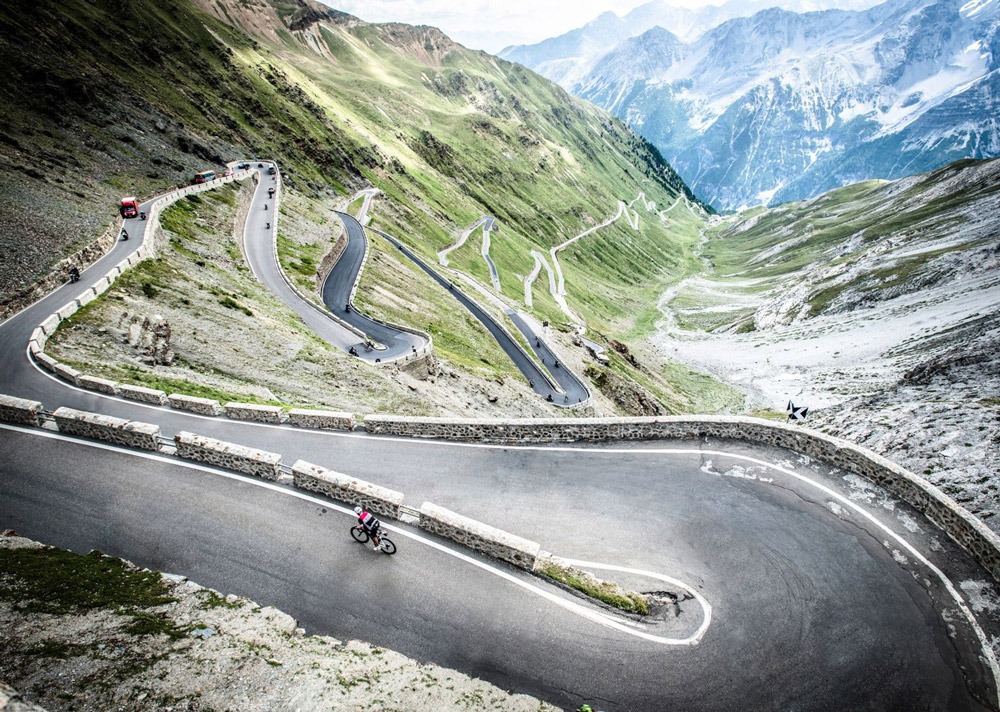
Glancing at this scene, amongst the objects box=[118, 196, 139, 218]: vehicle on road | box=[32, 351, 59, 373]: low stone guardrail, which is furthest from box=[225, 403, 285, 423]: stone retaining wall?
box=[118, 196, 139, 218]: vehicle on road

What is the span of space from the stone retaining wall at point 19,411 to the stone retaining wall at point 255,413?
7604mm

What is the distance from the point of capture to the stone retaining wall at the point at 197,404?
23.6 m

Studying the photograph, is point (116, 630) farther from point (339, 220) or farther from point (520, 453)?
point (339, 220)

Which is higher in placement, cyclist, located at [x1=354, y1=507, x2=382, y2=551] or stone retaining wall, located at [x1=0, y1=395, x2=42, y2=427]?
cyclist, located at [x1=354, y1=507, x2=382, y2=551]

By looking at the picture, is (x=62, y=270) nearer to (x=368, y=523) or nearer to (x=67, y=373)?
(x=67, y=373)

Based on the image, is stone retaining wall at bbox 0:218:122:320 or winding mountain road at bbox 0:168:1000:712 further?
stone retaining wall at bbox 0:218:122:320

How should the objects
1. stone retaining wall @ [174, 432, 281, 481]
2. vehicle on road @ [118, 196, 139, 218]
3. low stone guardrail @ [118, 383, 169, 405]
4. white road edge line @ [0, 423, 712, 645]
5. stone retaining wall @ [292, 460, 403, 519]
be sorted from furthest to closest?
vehicle on road @ [118, 196, 139, 218] → low stone guardrail @ [118, 383, 169, 405] → stone retaining wall @ [174, 432, 281, 481] → stone retaining wall @ [292, 460, 403, 519] → white road edge line @ [0, 423, 712, 645]

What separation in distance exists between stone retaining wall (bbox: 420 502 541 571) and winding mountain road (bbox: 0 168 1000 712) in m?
0.44

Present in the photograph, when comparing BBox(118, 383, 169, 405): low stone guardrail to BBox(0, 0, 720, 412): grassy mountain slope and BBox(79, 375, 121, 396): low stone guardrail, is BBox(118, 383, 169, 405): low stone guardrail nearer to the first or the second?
BBox(79, 375, 121, 396): low stone guardrail

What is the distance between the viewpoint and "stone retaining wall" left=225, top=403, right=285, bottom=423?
2341 cm

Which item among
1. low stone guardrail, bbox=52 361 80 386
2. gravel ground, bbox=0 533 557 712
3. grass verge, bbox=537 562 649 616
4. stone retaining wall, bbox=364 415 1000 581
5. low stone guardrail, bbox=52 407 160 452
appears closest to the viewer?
gravel ground, bbox=0 533 557 712

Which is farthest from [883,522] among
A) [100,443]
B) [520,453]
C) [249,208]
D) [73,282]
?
[249,208]

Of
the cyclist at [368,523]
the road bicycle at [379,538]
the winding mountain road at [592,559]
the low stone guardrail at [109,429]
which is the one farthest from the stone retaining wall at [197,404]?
the cyclist at [368,523]

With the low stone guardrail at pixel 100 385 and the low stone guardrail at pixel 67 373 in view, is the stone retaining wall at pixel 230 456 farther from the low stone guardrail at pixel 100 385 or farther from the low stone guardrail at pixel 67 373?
the low stone guardrail at pixel 67 373
